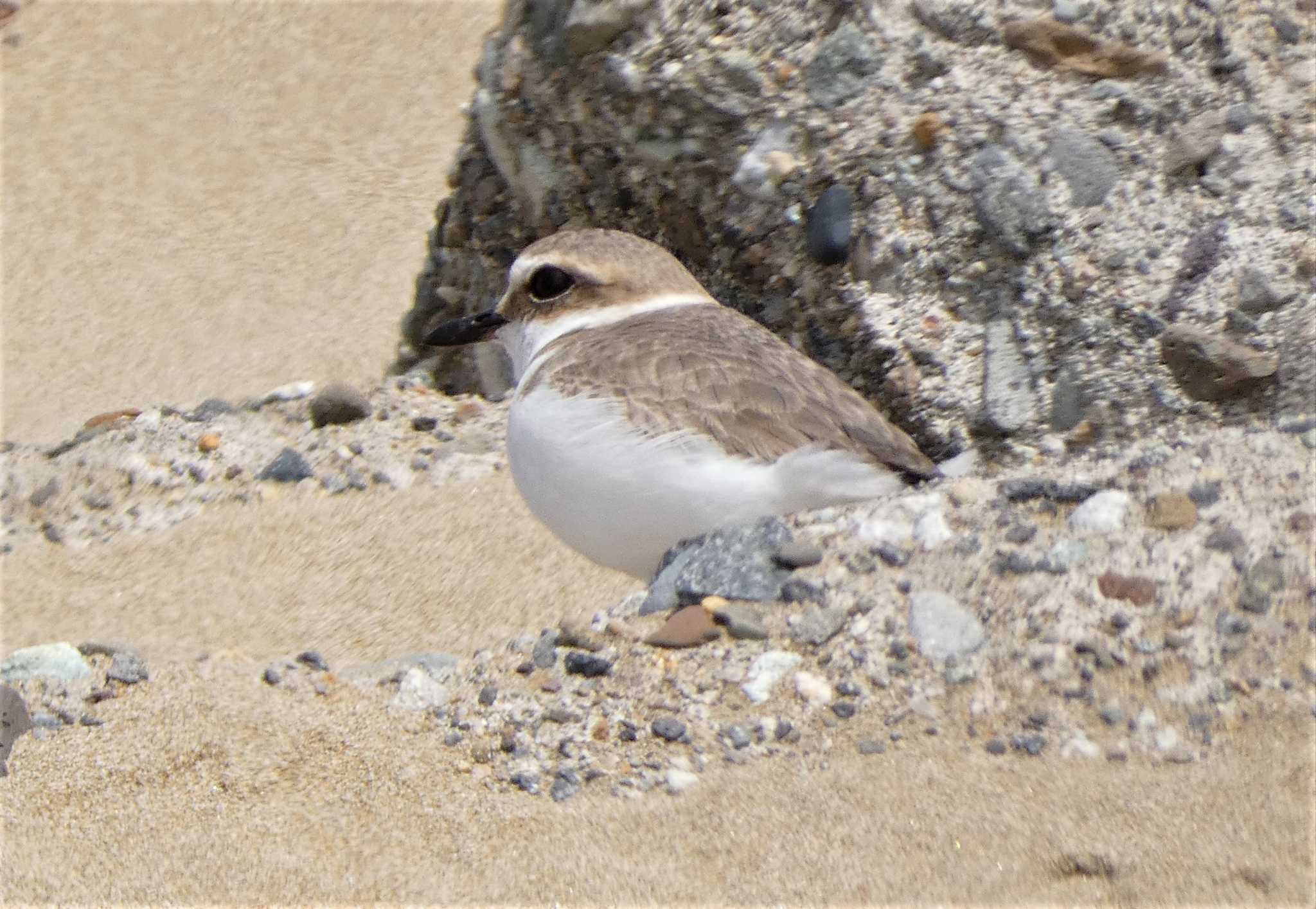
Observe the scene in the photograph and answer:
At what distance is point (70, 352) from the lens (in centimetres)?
592

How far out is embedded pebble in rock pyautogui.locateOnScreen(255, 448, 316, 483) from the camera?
14.6ft

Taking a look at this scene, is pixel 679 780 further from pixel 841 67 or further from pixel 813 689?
pixel 841 67

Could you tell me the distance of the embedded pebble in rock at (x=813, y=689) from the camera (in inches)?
101

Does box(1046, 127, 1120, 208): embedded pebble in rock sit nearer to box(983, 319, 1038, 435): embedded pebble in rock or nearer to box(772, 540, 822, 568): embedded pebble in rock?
box(983, 319, 1038, 435): embedded pebble in rock

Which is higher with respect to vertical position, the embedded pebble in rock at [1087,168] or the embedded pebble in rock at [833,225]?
the embedded pebble in rock at [1087,168]

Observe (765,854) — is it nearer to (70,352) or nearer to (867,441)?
(867,441)

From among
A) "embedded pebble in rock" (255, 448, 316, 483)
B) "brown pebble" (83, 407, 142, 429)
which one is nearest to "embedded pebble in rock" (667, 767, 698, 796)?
"embedded pebble in rock" (255, 448, 316, 483)

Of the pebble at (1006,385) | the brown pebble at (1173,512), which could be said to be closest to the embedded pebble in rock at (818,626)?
the brown pebble at (1173,512)

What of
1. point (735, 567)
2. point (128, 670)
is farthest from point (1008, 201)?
point (128, 670)

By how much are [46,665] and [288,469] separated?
1551mm

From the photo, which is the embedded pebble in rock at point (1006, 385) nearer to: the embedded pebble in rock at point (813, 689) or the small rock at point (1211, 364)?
the small rock at point (1211, 364)

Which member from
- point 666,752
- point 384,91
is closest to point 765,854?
point 666,752

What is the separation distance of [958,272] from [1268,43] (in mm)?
969

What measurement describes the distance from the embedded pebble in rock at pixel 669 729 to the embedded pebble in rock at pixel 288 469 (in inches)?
86.9
